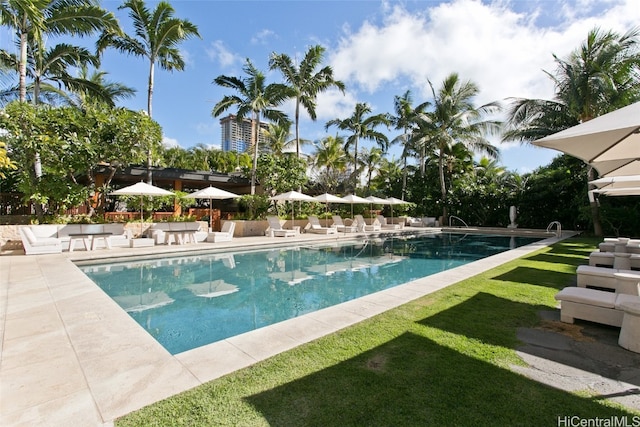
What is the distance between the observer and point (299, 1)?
40.3 ft

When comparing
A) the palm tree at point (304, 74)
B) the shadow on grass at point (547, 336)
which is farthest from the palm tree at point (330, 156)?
the shadow on grass at point (547, 336)

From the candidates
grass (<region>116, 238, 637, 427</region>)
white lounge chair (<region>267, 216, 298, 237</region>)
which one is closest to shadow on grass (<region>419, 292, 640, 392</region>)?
grass (<region>116, 238, 637, 427</region>)

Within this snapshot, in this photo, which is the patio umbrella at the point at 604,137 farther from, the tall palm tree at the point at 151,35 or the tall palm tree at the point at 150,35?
the tall palm tree at the point at 151,35

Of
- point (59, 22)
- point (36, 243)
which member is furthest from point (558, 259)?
point (59, 22)

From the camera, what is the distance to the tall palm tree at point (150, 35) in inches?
577

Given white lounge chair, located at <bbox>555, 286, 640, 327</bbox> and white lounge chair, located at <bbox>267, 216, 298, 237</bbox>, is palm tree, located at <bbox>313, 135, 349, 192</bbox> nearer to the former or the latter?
white lounge chair, located at <bbox>267, 216, 298, 237</bbox>

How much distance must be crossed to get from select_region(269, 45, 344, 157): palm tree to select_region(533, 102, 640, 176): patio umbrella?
50.8 feet

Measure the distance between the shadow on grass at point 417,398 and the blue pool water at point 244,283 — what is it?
243 cm

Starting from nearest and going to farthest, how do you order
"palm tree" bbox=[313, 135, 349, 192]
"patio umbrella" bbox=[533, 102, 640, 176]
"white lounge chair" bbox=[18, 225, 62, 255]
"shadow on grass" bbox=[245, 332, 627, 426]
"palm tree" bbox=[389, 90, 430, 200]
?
"shadow on grass" bbox=[245, 332, 627, 426] < "patio umbrella" bbox=[533, 102, 640, 176] < "white lounge chair" bbox=[18, 225, 62, 255] < "palm tree" bbox=[389, 90, 430, 200] < "palm tree" bbox=[313, 135, 349, 192]

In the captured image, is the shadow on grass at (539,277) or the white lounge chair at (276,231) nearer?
the shadow on grass at (539,277)

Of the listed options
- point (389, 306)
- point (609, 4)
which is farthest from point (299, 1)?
point (389, 306)

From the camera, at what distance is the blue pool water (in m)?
5.14

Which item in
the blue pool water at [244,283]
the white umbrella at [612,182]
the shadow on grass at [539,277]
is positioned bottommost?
the blue pool water at [244,283]

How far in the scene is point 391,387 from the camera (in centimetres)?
251
